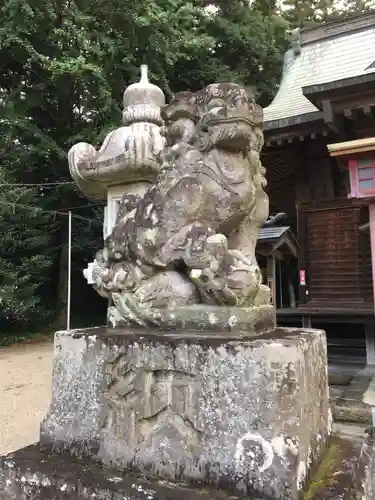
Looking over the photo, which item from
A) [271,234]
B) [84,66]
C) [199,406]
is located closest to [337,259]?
[271,234]

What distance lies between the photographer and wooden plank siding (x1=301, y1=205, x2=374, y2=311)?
20.3ft

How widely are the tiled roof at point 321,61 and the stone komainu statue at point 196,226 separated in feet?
19.5

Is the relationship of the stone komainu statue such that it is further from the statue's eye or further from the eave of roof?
the eave of roof

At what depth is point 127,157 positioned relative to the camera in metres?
4.29

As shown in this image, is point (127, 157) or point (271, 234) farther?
point (271, 234)

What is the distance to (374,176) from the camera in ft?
15.4

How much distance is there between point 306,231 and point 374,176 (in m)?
2.09

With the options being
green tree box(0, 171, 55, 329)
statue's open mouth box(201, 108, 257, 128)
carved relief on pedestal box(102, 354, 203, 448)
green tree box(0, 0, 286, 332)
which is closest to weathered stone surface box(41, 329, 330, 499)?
carved relief on pedestal box(102, 354, 203, 448)

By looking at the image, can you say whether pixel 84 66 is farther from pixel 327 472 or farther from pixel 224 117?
pixel 327 472

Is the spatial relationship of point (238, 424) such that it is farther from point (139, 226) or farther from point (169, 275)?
point (139, 226)

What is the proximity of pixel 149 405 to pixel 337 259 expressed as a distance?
17.9 feet

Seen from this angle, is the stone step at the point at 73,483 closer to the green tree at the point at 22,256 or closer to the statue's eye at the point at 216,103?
the statue's eye at the point at 216,103

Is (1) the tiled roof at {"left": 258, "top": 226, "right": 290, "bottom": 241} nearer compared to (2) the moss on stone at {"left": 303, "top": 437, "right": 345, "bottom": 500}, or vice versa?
(2) the moss on stone at {"left": 303, "top": 437, "right": 345, "bottom": 500}

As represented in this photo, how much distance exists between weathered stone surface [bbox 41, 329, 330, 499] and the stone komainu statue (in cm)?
17
